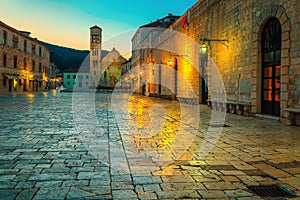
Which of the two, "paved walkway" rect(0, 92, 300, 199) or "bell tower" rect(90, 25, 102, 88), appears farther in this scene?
"bell tower" rect(90, 25, 102, 88)

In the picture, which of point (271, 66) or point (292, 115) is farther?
point (271, 66)

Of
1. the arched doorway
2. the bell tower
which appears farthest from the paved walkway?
the bell tower

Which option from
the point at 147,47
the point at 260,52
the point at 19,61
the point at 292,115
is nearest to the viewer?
the point at 292,115

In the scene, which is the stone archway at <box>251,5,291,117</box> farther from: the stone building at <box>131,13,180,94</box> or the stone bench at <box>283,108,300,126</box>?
the stone building at <box>131,13,180,94</box>

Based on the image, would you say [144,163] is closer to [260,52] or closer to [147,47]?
[260,52]

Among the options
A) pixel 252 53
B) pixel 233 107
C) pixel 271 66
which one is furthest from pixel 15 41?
pixel 271 66

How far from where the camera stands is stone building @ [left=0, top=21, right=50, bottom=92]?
3250 cm

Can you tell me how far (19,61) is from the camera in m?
37.3

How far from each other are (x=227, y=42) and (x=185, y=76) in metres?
7.07

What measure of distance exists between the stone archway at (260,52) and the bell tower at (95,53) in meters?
69.4

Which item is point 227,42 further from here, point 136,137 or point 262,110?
point 136,137

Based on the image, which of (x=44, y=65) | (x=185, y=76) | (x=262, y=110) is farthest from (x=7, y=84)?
(x=262, y=110)

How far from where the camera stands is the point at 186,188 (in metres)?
3.14

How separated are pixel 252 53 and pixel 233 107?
2545 mm
